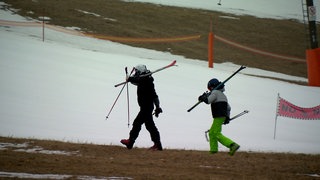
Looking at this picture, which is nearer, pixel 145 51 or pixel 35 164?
pixel 35 164

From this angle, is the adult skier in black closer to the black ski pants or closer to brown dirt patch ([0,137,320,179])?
the black ski pants

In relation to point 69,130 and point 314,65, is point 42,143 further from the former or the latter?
point 314,65

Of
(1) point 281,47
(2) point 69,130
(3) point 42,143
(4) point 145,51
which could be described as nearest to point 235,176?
(3) point 42,143

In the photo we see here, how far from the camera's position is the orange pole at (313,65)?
28.6m

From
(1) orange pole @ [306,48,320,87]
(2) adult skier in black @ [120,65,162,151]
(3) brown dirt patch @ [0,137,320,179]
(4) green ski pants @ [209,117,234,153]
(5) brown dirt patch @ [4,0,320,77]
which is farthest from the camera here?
(5) brown dirt patch @ [4,0,320,77]

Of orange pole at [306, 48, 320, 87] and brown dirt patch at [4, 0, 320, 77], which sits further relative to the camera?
brown dirt patch at [4, 0, 320, 77]

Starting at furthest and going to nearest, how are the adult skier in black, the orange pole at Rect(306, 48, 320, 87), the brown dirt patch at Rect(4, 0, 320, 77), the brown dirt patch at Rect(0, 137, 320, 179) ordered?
the brown dirt patch at Rect(4, 0, 320, 77), the orange pole at Rect(306, 48, 320, 87), the adult skier in black, the brown dirt patch at Rect(0, 137, 320, 179)

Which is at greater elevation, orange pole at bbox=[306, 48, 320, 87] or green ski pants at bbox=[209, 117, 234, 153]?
green ski pants at bbox=[209, 117, 234, 153]

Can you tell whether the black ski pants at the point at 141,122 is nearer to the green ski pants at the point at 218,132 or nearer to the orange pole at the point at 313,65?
the green ski pants at the point at 218,132

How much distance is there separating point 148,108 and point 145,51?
19759 millimetres

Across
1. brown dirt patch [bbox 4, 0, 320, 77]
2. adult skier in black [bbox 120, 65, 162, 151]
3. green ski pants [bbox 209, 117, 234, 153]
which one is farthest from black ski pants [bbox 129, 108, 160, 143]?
brown dirt patch [bbox 4, 0, 320, 77]

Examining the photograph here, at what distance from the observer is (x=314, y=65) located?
28766mm

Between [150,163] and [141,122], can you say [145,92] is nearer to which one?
[141,122]

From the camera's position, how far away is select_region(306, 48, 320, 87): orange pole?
28.6 m
